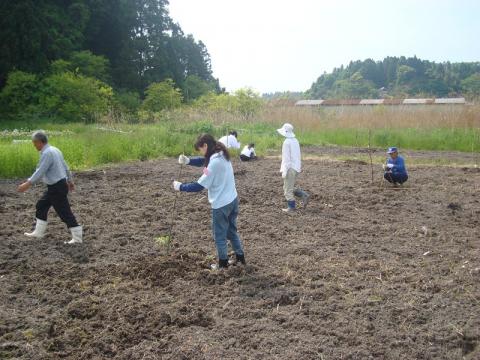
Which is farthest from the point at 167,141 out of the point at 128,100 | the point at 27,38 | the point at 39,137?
the point at 128,100

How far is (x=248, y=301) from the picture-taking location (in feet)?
15.7

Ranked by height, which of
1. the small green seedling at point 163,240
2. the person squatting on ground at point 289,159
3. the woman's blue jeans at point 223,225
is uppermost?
the person squatting on ground at point 289,159

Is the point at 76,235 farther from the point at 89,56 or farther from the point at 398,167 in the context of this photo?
the point at 89,56

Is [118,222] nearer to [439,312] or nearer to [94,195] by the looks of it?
[94,195]

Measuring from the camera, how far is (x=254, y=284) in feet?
17.2

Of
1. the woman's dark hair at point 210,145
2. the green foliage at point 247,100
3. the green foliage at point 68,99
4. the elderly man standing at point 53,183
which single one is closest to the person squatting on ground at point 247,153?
the elderly man standing at point 53,183

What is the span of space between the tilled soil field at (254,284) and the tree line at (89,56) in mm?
23977

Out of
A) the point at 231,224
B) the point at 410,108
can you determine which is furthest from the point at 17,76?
the point at 231,224

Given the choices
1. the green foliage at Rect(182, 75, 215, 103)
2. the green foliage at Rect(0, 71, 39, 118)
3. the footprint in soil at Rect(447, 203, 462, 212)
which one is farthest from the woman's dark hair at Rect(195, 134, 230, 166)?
the green foliage at Rect(182, 75, 215, 103)

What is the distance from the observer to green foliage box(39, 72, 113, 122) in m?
30.1

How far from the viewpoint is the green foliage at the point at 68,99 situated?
98.6ft

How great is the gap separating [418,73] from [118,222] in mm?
70778

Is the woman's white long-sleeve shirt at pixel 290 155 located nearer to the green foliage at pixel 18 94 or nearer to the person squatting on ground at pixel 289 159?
the person squatting on ground at pixel 289 159

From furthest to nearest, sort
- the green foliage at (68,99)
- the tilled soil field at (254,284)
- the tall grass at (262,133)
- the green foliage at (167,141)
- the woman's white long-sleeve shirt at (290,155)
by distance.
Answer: the green foliage at (68,99) → the tall grass at (262,133) → the green foliage at (167,141) → the woman's white long-sleeve shirt at (290,155) → the tilled soil field at (254,284)
